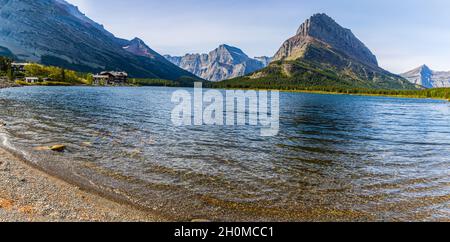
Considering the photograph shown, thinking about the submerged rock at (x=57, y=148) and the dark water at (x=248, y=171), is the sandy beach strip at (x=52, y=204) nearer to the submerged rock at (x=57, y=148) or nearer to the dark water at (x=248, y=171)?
the dark water at (x=248, y=171)

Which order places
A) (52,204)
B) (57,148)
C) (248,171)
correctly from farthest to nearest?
1. (57,148)
2. (248,171)
3. (52,204)

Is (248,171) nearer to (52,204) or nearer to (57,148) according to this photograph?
(52,204)

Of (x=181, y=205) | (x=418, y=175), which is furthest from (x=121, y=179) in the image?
(x=418, y=175)

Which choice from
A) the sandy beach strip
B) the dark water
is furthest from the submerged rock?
the sandy beach strip

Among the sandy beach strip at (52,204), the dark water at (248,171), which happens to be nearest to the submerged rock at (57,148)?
the dark water at (248,171)

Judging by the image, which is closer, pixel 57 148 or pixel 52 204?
pixel 52 204

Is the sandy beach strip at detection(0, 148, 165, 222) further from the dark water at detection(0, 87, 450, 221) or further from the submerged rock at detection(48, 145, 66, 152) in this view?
the submerged rock at detection(48, 145, 66, 152)

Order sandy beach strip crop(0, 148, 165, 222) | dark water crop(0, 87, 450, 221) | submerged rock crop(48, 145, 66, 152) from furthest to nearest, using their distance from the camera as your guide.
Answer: submerged rock crop(48, 145, 66, 152) < dark water crop(0, 87, 450, 221) < sandy beach strip crop(0, 148, 165, 222)

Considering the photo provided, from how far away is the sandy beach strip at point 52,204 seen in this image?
575 inches

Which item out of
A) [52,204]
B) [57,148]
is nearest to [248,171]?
[52,204]

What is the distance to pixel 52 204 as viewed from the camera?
16.2m

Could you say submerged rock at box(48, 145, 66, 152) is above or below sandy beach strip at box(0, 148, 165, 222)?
above

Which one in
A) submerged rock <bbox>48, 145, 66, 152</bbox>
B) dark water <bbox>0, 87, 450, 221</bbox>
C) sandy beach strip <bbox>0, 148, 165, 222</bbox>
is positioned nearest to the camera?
sandy beach strip <bbox>0, 148, 165, 222</bbox>

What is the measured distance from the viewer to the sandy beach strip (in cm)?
1462
